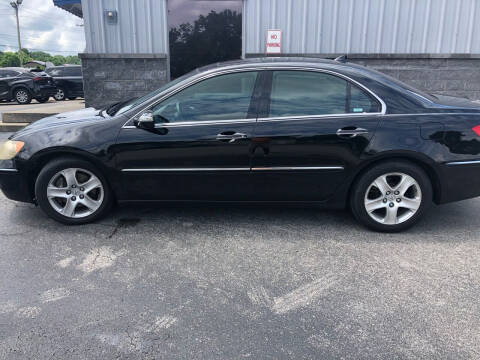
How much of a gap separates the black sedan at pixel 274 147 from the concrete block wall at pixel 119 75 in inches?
203

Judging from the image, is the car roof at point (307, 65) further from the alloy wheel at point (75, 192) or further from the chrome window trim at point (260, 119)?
the alloy wheel at point (75, 192)

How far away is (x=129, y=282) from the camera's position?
3014 millimetres

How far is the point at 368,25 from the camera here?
8.52 m

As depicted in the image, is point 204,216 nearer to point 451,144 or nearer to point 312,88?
point 312,88

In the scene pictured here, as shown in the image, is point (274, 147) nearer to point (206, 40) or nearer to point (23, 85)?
point (206, 40)

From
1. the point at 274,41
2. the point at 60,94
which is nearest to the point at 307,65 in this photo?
the point at 274,41

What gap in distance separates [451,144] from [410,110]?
50 cm

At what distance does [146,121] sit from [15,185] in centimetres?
149

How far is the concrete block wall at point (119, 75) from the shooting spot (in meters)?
8.67

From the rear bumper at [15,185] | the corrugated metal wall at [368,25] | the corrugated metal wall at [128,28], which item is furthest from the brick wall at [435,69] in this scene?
→ the rear bumper at [15,185]

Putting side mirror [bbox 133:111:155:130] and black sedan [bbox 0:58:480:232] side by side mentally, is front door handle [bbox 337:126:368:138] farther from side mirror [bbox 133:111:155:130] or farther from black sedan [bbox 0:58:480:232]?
side mirror [bbox 133:111:155:130]

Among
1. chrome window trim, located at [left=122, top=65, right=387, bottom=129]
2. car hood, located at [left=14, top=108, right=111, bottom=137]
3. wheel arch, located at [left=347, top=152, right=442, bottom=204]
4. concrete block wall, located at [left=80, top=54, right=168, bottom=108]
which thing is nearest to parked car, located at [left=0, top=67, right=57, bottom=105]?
concrete block wall, located at [left=80, top=54, right=168, bottom=108]

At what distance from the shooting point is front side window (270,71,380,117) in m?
3.74

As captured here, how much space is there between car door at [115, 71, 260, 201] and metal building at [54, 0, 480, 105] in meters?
5.37
